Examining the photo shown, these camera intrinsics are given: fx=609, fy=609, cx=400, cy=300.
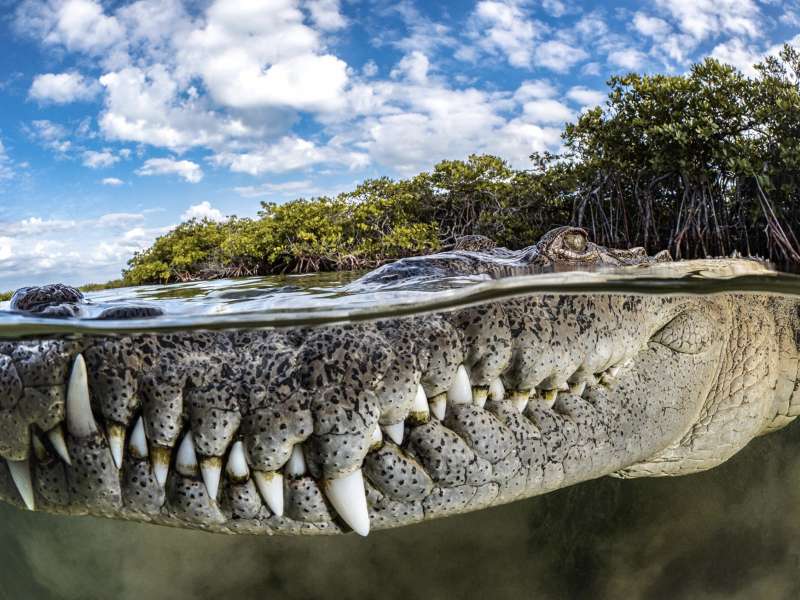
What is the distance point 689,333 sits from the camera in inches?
100

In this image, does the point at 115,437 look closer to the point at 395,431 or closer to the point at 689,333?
the point at 395,431

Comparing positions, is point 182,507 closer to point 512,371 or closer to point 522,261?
point 512,371

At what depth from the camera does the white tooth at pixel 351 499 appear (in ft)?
5.11

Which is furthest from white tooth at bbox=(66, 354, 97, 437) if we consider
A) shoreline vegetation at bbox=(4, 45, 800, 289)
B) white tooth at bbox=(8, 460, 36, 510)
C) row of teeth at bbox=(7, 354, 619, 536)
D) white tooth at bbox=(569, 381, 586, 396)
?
shoreline vegetation at bbox=(4, 45, 800, 289)

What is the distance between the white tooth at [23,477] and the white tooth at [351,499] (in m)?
0.84

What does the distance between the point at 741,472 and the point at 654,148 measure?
10.3m

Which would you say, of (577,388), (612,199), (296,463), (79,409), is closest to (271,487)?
(296,463)

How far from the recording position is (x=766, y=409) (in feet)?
9.90

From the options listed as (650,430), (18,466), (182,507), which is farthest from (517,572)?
(18,466)

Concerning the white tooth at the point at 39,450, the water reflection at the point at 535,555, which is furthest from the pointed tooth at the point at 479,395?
the water reflection at the point at 535,555

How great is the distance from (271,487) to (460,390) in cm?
58

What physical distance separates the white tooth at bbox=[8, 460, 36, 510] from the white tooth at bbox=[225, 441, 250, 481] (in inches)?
23.3

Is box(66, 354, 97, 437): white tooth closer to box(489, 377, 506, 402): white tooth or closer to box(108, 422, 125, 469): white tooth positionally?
box(108, 422, 125, 469): white tooth

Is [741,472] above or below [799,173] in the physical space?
below
